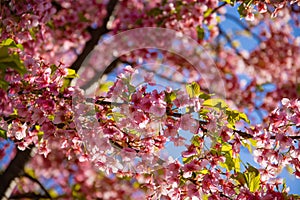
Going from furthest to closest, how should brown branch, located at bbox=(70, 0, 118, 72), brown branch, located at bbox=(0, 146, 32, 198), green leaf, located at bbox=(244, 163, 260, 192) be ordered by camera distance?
1. brown branch, located at bbox=(70, 0, 118, 72)
2. brown branch, located at bbox=(0, 146, 32, 198)
3. green leaf, located at bbox=(244, 163, 260, 192)

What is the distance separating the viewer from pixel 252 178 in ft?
9.02

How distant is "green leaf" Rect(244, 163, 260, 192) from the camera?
274cm

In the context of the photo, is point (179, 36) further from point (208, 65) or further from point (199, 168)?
point (199, 168)

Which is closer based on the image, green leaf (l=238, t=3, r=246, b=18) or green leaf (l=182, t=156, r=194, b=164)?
green leaf (l=182, t=156, r=194, b=164)

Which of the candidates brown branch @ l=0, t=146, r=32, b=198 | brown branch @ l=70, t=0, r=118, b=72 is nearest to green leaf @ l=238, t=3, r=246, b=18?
brown branch @ l=70, t=0, r=118, b=72

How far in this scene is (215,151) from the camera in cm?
273

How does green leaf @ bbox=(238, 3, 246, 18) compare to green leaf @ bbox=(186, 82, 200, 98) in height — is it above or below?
above

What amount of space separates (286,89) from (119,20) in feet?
13.4

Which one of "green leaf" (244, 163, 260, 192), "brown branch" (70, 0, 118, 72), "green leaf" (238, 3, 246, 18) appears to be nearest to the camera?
"green leaf" (244, 163, 260, 192)

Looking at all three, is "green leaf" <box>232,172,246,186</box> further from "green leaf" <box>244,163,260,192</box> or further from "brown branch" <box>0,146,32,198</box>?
"brown branch" <box>0,146,32,198</box>

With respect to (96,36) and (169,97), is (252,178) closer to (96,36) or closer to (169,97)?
(169,97)

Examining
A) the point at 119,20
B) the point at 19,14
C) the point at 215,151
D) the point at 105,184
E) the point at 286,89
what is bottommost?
the point at 215,151

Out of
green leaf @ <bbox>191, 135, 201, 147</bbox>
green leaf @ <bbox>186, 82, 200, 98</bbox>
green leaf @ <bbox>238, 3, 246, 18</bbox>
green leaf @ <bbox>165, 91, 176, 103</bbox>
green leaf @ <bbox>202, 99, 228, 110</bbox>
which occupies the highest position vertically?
green leaf @ <bbox>238, 3, 246, 18</bbox>

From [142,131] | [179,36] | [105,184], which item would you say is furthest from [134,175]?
[105,184]
